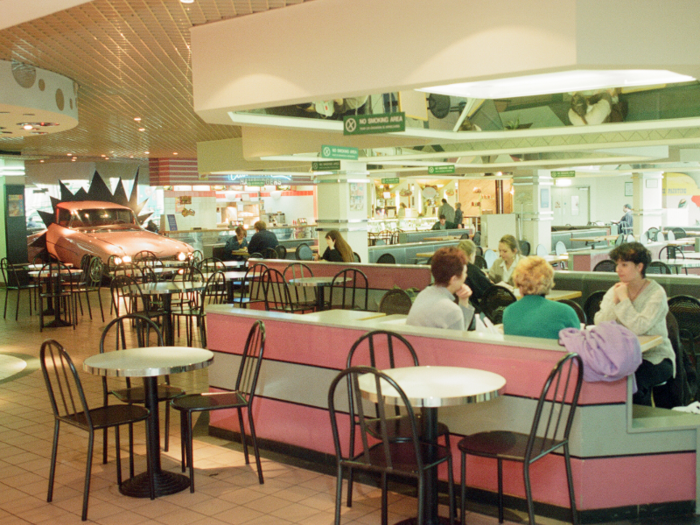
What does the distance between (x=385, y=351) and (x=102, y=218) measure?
41.6 feet

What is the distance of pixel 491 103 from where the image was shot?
28.5ft

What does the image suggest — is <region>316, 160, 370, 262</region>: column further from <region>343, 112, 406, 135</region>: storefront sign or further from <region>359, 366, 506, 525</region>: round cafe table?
<region>359, 366, 506, 525</region>: round cafe table

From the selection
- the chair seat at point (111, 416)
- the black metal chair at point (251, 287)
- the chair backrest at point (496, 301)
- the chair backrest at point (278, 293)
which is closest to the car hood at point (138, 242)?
the black metal chair at point (251, 287)

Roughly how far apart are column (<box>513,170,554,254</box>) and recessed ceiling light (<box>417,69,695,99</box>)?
10671 mm

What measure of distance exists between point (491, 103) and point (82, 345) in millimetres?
5948

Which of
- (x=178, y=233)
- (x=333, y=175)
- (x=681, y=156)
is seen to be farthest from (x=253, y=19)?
(x=681, y=156)

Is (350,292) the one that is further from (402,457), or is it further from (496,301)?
(402,457)

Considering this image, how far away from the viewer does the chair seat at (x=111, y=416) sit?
3.67 m

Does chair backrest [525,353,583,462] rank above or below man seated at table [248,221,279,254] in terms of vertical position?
below

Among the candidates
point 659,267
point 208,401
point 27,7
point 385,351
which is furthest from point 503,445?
point 659,267

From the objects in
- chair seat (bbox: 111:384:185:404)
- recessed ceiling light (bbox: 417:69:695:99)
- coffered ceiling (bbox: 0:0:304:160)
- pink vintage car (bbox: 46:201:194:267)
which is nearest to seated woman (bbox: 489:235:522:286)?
recessed ceiling light (bbox: 417:69:695:99)

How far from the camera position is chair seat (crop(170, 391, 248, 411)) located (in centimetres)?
391

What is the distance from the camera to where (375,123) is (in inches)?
262

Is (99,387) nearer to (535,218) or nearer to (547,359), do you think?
(547,359)
